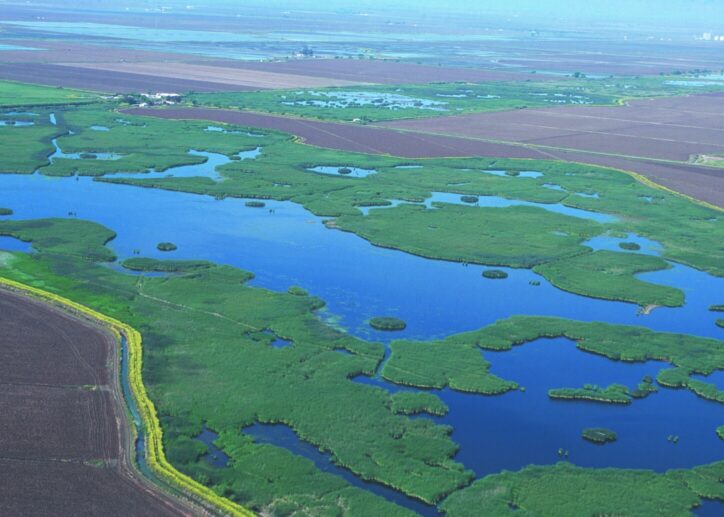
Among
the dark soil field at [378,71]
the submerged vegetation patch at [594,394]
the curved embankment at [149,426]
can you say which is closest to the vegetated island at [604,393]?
the submerged vegetation patch at [594,394]

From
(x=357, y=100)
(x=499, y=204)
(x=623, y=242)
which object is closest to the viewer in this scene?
(x=623, y=242)

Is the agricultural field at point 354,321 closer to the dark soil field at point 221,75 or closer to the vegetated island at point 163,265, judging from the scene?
the vegetated island at point 163,265

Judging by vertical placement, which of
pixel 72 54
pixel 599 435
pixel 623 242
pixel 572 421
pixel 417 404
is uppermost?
pixel 72 54

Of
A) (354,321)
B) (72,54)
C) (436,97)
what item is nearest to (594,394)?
(354,321)

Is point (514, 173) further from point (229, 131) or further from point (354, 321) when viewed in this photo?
point (354, 321)

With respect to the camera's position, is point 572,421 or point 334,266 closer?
point 572,421

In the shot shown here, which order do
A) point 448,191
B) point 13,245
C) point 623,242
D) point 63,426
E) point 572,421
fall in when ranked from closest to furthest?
point 63,426 → point 572,421 → point 13,245 → point 623,242 → point 448,191

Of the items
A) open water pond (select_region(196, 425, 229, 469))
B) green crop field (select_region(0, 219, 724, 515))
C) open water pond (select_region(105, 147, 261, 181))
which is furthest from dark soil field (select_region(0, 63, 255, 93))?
open water pond (select_region(196, 425, 229, 469))

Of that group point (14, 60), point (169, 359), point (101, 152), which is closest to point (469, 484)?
point (169, 359)
